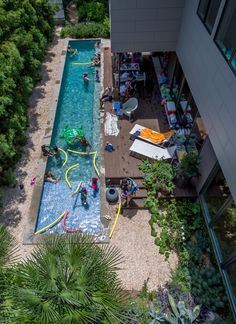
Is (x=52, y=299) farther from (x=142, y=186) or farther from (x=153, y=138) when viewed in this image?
(x=153, y=138)

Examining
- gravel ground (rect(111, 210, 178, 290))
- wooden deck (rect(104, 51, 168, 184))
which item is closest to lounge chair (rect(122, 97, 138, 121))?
wooden deck (rect(104, 51, 168, 184))

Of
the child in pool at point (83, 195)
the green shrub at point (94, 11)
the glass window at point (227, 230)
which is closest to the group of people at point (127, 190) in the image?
the child in pool at point (83, 195)

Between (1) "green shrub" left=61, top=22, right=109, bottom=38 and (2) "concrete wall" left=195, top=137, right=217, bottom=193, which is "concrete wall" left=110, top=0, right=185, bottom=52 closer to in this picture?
(2) "concrete wall" left=195, top=137, right=217, bottom=193

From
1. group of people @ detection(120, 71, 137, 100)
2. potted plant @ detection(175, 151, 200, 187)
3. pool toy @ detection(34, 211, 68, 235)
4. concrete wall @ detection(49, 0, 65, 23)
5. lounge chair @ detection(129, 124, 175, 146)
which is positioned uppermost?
concrete wall @ detection(49, 0, 65, 23)

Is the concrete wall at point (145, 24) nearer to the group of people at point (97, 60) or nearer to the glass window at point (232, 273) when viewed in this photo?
the group of people at point (97, 60)

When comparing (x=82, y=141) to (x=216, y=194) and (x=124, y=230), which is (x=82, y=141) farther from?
(x=216, y=194)

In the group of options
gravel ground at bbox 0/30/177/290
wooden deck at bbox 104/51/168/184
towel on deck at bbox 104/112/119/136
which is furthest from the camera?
towel on deck at bbox 104/112/119/136

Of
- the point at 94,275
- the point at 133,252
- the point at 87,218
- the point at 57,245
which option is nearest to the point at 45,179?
the point at 87,218

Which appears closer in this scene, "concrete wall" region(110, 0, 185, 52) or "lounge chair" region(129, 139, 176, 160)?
"concrete wall" region(110, 0, 185, 52)
